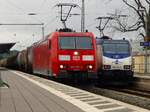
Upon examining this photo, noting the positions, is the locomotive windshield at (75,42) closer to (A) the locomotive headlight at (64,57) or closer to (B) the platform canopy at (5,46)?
(A) the locomotive headlight at (64,57)

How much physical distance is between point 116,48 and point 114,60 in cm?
90

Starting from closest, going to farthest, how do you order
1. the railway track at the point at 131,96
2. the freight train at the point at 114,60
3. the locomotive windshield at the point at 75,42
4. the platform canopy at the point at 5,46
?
the railway track at the point at 131,96 → the locomotive windshield at the point at 75,42 → the freight train at the point at 114,60 → the platform canopy at the point at 5,46

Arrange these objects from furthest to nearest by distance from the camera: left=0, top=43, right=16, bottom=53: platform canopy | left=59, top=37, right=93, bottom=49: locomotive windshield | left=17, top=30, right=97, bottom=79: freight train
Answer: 1. left=0, top=43, right=16, bottom=53: platform canopy
2. left=59, top=37, right=93, bottom=49: locomotive windshield
3. left=17, top=30, right=97, bottom=79: freight train

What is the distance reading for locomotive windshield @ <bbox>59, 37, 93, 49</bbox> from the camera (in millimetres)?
30969

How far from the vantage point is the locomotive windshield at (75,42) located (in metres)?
31.0

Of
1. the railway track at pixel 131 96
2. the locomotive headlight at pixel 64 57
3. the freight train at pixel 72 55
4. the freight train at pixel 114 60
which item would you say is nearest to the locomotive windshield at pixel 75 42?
the freight train at pixel 72 55

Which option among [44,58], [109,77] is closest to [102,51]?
[109,77]

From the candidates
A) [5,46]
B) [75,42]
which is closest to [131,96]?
[75,42]

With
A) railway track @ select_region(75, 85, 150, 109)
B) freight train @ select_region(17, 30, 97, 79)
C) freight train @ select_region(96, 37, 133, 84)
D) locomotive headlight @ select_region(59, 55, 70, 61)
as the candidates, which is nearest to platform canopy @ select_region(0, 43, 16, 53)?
freight train @ select_region(96, 37, 133, 84)

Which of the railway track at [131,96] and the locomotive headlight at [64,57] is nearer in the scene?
the railway track at [131,96]

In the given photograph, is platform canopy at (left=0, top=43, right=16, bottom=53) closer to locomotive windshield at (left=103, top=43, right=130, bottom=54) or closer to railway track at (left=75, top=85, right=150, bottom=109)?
locomotive windshield at (left=103, top=43, right=130, bottom=54)

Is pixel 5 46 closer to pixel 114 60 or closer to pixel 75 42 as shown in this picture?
pixel 114 60

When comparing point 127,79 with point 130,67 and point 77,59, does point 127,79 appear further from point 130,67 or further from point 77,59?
point 77,59

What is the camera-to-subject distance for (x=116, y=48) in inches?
1352
